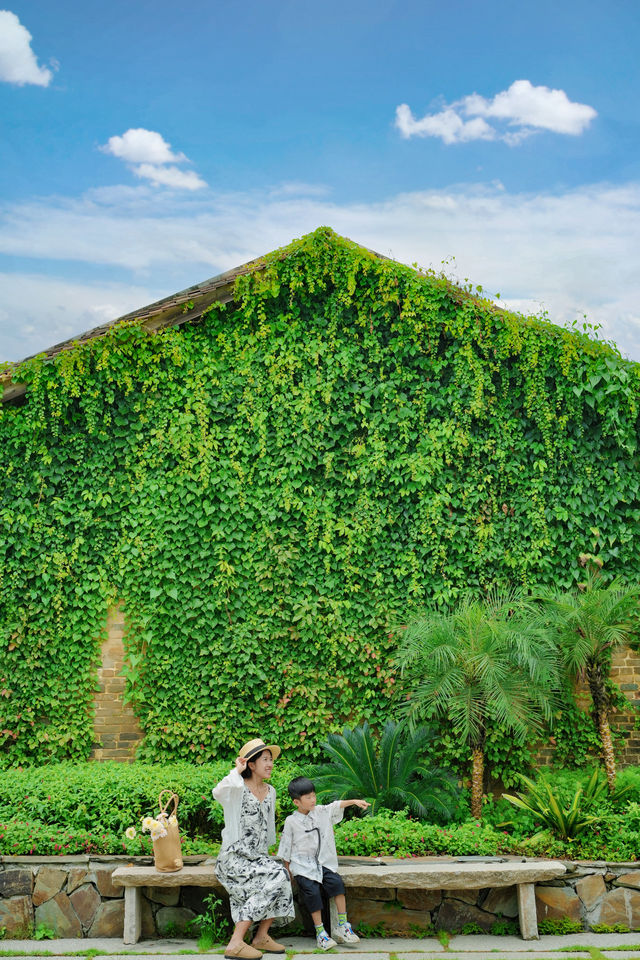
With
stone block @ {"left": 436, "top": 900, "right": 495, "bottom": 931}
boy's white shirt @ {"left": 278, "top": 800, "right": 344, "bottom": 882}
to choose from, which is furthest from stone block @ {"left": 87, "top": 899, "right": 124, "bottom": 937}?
stone block @ {"left": 436, "top": 900, "right": 495, "bottom": 931}

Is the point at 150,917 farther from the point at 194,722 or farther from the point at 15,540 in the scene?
the point at 15,540

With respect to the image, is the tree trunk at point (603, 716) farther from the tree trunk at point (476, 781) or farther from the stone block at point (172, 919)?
the stone block at point (172, 919)

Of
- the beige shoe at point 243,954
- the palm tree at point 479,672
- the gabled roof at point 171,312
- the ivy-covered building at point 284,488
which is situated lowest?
the beige shoe at point 243,954

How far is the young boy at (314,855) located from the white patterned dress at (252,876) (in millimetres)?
140

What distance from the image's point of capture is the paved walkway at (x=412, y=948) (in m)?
4.68

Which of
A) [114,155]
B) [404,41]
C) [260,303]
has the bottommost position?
[260,303]

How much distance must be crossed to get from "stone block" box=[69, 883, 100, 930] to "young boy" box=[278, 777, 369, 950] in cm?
153

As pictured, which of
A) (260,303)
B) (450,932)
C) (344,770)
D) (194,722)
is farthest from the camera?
(260,303)

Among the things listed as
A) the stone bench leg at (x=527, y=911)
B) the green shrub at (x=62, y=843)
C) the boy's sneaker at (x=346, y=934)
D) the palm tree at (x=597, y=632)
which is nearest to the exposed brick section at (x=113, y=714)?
the green shrub at (x=62, y=843)

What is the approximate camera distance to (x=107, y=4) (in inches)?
343

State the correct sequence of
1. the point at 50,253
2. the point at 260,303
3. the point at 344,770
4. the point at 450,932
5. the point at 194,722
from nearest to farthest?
the point at 450,932, the point at 344,770, the point at 194,722, the point at 260,303, the point at 50,253

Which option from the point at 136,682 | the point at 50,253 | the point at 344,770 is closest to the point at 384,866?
the point at 344,770

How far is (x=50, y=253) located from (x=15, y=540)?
4.14 meters

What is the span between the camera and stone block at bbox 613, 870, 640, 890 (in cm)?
539
